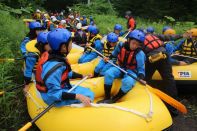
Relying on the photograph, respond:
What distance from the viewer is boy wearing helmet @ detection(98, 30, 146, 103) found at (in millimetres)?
5507

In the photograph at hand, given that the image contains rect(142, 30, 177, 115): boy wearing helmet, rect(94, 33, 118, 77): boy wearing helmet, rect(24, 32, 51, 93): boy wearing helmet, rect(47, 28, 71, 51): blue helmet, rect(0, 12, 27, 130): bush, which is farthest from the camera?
rect(94, 33, 118, 77): boy wearing helmet

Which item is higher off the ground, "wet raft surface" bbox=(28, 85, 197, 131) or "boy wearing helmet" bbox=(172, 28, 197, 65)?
"boy wearing helmet" bbox=(172, 28, 197, 65)

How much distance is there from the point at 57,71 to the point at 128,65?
212 cm

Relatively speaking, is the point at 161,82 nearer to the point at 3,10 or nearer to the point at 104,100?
the point at 104,100

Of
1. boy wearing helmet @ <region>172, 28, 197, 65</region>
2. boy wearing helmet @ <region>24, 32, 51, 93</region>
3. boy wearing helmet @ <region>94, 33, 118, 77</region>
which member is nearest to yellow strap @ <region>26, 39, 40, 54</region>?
boy wearing helmet @ <region>24, 32, 51, 93</region>

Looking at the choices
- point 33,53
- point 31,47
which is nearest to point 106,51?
point 31,47

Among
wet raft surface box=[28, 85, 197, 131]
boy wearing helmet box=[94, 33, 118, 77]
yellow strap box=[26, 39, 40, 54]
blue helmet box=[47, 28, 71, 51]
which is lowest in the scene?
wet raft surface box=[28, 85, 197, 131]

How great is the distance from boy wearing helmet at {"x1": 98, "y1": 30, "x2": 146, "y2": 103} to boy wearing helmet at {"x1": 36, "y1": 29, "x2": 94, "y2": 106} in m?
1.24

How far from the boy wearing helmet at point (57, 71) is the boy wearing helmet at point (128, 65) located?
1238mm

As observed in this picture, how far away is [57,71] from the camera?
4.15 metres

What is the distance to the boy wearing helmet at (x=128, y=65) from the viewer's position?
5507mm

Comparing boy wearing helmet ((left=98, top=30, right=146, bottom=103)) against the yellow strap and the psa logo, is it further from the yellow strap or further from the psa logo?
the yellow strap

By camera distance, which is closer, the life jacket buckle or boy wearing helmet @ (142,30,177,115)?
the life jacket buckle

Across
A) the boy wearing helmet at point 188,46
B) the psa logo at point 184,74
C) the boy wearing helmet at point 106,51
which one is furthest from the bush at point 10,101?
the boy wearing helmet at point 188,46
